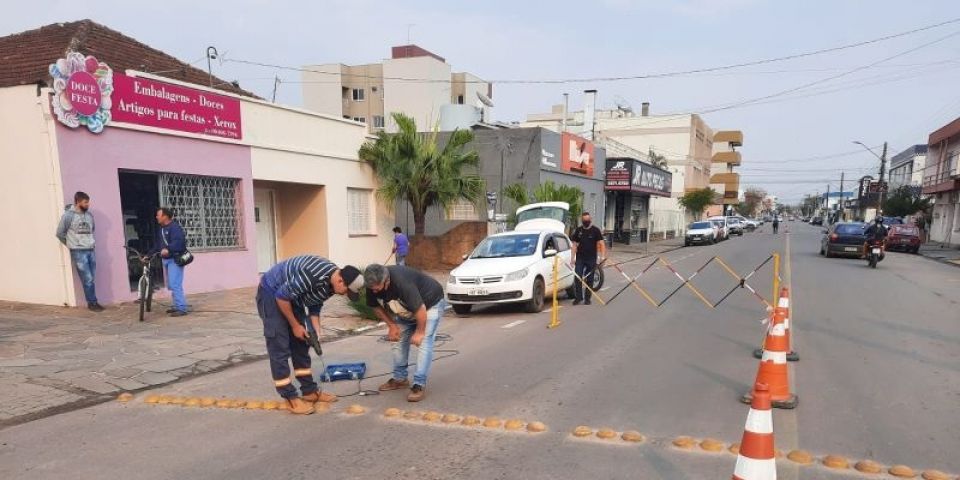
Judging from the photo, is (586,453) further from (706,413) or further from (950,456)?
(950,456)

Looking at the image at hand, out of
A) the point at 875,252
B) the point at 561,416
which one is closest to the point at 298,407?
the point at 561,416

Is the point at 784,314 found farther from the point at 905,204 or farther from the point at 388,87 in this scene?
the point at 388,87

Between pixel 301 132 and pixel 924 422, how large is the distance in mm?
13764

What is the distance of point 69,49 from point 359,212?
808cm

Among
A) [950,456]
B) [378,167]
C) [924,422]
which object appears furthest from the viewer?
[378,167]

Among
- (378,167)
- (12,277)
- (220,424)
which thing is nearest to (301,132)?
(378,167)

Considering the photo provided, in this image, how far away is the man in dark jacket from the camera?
9.00m

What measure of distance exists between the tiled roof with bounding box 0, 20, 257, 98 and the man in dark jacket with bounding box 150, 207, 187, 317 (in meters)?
3.23

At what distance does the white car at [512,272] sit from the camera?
9.88 metres

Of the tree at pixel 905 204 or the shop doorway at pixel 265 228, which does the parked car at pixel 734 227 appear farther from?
the shop doorway at pixel 265 228

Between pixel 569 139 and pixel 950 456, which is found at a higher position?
pixel 569 139

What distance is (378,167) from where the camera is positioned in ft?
55.6

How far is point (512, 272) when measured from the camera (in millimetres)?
9906

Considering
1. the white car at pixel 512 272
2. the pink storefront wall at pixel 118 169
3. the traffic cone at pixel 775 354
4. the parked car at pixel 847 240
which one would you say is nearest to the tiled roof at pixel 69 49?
the pink storefront wall at pixel 118 169
